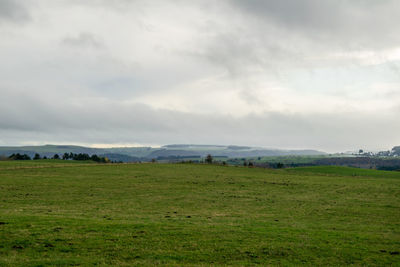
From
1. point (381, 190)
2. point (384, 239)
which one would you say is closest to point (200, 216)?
point (384, 239)

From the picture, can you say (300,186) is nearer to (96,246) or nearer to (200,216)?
(200,216)

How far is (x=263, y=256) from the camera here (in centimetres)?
1568

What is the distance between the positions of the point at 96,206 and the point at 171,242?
17.2 metres

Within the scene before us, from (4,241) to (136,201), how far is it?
20.2 meters

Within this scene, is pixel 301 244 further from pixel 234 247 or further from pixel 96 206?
pixel 96 206

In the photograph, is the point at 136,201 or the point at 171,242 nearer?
the point at 171,242

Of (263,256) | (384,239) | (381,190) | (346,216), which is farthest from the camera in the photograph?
(381,190)

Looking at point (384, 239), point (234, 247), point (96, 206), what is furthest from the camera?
point (96, 206)

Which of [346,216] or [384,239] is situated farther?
[346,216]

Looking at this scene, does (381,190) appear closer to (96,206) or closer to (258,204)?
(258,204)

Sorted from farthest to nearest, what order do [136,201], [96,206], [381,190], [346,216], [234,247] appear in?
[381,190], [136,201], [96,206], [346,216], [234,247]

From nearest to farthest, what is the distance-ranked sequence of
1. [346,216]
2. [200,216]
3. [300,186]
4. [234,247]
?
[234,247], [200,216], [346,216], [300,186]

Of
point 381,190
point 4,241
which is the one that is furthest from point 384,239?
point 381,190

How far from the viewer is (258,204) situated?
1437 inches
